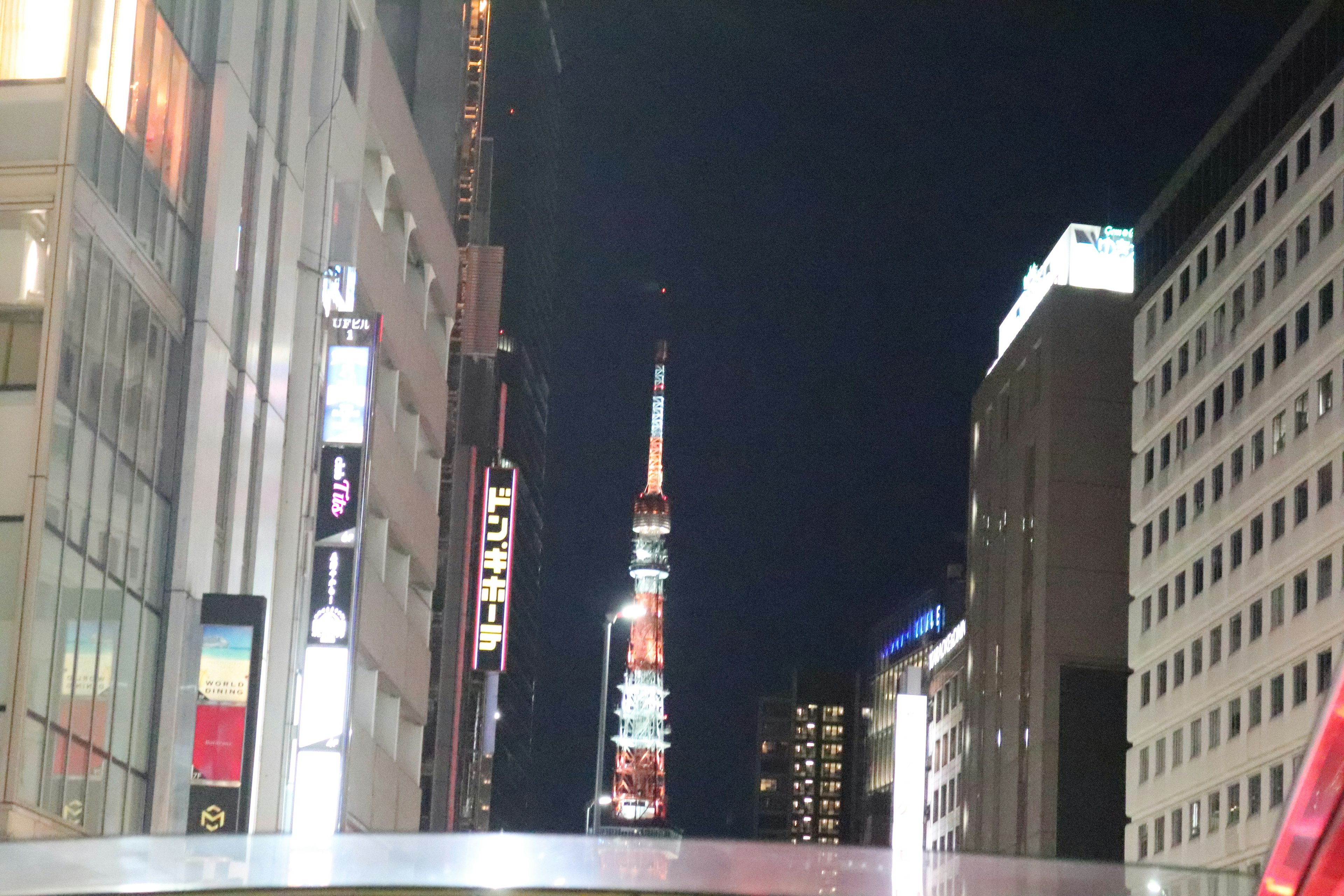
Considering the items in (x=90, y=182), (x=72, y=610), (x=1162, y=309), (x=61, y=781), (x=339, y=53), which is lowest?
(x=61, y=781)

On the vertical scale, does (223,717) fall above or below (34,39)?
below

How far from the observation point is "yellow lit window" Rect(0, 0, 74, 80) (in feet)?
68.7

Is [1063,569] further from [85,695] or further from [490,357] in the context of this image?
[85,695]

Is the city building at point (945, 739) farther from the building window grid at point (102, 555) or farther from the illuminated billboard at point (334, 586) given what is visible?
the building window grid at point (102, 555)

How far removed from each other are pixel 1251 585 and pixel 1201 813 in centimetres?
997

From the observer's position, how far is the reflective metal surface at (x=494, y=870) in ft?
19.2

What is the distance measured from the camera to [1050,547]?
301ft

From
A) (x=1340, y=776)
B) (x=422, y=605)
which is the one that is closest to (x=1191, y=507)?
(x=422, y=605)

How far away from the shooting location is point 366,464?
31969mm

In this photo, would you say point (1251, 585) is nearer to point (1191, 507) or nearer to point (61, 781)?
point (1191, 507)

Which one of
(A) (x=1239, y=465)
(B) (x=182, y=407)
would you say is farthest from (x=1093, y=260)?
(B) (x=182, y=407)

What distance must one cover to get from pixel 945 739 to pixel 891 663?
3558 cm

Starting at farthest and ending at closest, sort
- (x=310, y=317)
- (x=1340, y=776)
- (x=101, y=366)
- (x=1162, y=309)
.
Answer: (x=1162, y=309), (x=310, y=317), (x=101, y=366), (x=1340, y=776)

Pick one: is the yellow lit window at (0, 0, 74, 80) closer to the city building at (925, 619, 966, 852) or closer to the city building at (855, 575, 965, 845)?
the city building at (925, 619, 966, 852)
